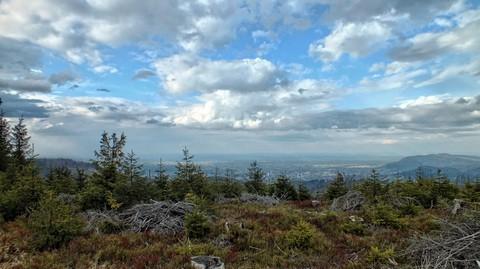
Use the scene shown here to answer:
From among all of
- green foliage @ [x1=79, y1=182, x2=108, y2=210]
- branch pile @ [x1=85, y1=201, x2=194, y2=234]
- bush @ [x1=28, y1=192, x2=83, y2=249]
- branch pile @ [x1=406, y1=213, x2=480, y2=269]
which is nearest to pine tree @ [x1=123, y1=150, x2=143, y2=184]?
green foliage @ [x1=79, y1=182, x2=108, y2=210]

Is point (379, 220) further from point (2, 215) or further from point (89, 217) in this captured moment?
point (2, 215)

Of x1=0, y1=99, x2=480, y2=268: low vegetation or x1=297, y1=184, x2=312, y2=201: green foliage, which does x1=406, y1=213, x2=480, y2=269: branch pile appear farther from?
x1=297, y1=184, x2=312, y2=201: green foliage

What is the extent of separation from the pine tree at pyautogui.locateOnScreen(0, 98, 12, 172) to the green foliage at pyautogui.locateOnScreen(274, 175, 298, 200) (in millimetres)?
19632

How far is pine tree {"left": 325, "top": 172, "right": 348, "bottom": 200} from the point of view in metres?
23.8

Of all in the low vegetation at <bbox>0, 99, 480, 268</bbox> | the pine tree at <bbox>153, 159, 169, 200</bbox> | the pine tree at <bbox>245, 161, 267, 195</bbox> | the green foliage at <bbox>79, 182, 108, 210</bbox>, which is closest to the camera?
the low vegetation at <bbox>0, 99, 480, 268</bbox>

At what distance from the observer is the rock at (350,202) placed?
17578 millimetres

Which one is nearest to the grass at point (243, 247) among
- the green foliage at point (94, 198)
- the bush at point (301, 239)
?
the bush at point (301, 239)

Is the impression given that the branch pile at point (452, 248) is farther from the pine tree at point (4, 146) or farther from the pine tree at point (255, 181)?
the pine tree at point (4, 146)

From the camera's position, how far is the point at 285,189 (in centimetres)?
2544

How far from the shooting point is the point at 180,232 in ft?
38.8

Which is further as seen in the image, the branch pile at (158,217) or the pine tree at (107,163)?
the pine tree at (107,163)

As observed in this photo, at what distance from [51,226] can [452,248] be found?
10335 mm

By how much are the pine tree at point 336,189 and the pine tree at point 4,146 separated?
23.0 metres

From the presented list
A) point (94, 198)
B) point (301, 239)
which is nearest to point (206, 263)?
point (301, 239)
